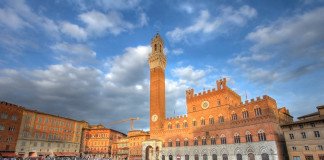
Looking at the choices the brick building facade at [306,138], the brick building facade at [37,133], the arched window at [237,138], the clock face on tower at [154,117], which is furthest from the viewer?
the clock face on tower at [154,117]

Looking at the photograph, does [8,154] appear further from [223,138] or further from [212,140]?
[223,138]

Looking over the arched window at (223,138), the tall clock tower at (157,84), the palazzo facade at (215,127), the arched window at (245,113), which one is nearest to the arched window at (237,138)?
the palazzo facade at (215,127)

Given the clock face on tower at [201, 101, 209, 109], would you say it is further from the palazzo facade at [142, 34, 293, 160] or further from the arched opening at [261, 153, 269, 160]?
the arched opening at [261, 153, 269, 160]

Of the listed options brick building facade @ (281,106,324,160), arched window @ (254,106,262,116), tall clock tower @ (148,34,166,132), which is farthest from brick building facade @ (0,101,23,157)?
brick building facade @ (281,106,324,160)

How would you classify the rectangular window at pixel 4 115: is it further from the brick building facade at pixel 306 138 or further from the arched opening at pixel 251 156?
the brick building facade at pixel 306 138

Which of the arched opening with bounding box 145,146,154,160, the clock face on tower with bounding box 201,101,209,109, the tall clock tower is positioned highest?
the tall clock tower

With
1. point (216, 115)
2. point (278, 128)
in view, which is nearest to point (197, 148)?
point (216, 115)

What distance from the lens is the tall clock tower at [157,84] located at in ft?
215

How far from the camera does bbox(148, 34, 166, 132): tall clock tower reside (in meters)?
65.6

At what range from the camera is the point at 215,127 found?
5269 centimetres

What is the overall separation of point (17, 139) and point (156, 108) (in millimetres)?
37563

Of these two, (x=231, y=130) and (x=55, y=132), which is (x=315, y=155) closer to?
(x=231, y=130)

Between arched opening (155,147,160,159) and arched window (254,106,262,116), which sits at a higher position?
arched window (254,106,262,116)

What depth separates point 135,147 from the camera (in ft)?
237
